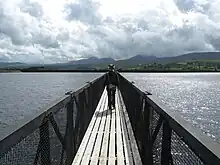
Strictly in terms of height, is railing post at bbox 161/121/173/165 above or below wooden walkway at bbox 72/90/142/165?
above

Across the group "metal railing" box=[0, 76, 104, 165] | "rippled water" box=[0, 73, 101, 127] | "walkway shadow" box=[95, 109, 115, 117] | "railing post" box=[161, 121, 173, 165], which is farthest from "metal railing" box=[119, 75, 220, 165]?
"walkway shadow" box=[95, 109, 115, 117]

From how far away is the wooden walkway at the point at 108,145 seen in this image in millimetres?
5750

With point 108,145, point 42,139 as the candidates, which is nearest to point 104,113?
point 108,145

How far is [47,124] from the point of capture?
3570mm

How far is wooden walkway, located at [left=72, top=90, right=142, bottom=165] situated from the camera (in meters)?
5.75

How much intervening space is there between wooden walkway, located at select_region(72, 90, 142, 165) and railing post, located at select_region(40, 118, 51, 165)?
1.95 m

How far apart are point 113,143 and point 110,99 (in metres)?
5.58

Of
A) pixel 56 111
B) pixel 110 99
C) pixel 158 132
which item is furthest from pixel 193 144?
pixel 110 99

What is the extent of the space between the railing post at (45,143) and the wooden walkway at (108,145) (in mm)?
1952

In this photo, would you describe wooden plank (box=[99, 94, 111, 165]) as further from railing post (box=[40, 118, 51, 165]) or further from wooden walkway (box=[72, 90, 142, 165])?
railing post (box=[40, 118, 51, 165])

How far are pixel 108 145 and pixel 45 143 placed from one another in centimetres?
342

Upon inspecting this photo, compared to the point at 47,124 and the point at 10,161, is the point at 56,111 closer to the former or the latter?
the point at 47,124

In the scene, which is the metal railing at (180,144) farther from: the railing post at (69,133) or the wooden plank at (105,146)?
the wooden plank at (105,146)

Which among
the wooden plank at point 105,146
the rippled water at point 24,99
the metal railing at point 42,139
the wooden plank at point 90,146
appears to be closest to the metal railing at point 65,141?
the metal railing at point 42,139
